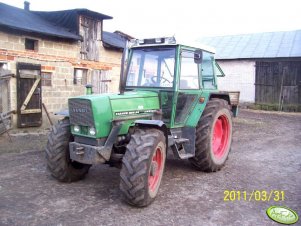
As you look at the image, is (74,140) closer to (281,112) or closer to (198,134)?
(198,134)

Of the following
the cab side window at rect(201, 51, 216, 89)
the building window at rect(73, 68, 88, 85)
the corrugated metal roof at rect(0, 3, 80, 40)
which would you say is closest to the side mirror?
the cab side window at rect(201, 51, 216, 89)

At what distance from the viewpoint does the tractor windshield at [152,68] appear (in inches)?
199

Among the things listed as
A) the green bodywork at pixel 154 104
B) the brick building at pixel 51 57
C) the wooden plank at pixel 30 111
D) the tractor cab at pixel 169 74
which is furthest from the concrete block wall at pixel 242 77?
the tractor cab at pixel 169 74

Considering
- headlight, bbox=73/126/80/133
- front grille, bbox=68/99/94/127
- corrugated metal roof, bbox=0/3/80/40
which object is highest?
corrugated metal roof, bbox=0/3/80/40

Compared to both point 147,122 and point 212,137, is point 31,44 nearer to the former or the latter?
point 212,137

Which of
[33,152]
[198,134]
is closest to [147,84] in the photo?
[198,134]

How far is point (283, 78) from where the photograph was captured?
17375 mm

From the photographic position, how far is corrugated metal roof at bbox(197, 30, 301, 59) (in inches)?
701

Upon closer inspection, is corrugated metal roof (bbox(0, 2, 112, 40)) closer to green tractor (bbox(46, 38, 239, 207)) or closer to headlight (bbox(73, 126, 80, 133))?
green tractor (bbox(46, 38, 239, 207))

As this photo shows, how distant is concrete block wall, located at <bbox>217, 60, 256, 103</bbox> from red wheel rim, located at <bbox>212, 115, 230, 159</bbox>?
1300cm

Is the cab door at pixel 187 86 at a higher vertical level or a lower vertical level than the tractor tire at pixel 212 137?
higher

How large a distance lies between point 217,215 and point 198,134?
1.65 meters
